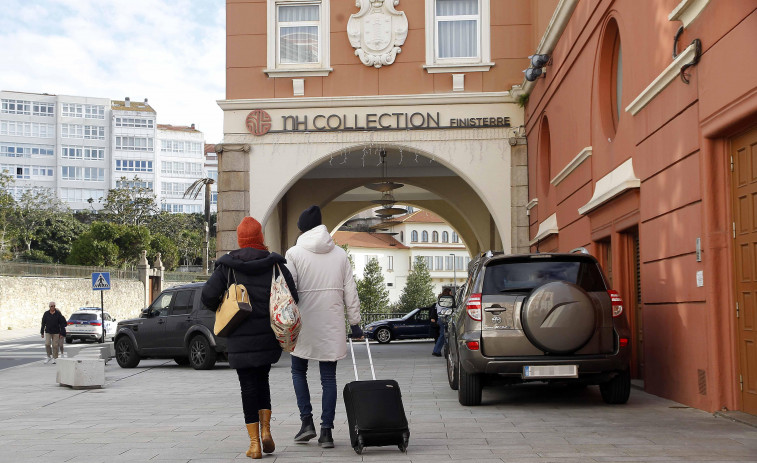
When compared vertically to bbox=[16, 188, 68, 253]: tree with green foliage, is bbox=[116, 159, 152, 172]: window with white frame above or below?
above

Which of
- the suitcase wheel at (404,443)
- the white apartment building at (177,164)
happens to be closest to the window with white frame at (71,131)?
the white apartment building at (177,164)

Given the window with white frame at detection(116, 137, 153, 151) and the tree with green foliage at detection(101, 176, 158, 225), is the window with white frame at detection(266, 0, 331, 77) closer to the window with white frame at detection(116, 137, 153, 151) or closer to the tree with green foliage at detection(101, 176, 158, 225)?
the tree with green foliage at detection(101, 176, 158, 225)

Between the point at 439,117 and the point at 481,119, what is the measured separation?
0.94 m

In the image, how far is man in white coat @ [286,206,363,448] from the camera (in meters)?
7.01

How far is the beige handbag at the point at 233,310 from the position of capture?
6.52m

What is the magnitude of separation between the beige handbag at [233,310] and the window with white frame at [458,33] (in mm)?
14230

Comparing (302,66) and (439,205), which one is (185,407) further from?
(439,205)

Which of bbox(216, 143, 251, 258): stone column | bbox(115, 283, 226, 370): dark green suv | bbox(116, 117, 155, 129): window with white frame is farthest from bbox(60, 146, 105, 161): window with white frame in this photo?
bbox(115, 283, 226, 370): dark green suv

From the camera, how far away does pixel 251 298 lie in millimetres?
6730

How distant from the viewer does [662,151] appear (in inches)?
379

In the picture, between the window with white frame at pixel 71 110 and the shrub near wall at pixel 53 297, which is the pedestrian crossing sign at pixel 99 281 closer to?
the shrub near wall at pixel 53 297

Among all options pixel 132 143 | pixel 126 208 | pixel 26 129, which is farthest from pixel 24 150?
pixel 126 208

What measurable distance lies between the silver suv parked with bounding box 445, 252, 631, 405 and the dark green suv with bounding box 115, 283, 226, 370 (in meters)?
9.83

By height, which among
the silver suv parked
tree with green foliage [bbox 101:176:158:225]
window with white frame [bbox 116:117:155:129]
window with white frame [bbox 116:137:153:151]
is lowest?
the silver suv parked
